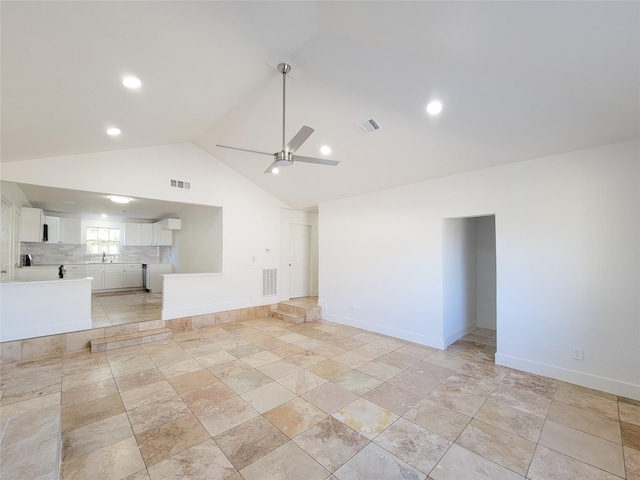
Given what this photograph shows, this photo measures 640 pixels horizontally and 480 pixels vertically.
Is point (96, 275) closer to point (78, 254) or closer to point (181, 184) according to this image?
point (78, 254)

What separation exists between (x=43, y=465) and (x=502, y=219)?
493 centimetres

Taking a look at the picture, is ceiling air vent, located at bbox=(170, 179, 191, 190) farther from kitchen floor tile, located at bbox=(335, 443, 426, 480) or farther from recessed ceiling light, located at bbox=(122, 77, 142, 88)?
kitchen floor tile, located at bbox=(335, 443, 426, 480)

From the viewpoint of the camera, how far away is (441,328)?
14.2ft

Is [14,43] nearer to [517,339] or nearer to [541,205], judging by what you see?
[541,205]

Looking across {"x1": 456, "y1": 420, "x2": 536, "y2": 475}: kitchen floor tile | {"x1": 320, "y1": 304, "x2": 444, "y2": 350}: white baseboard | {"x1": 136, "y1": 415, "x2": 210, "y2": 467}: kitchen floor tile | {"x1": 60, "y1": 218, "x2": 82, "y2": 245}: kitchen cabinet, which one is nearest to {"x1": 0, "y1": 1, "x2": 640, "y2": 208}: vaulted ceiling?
{"x1": 320, "y1": 304, "x2": 444, "y2": 350}: white baseboard

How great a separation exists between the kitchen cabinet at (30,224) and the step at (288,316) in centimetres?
581

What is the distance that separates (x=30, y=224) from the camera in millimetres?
6270

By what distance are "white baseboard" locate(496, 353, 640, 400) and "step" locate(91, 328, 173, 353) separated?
535 centimetres

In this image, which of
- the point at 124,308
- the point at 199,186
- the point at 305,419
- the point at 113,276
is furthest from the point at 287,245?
the point at 113,276

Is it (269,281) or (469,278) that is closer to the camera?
(469,278)

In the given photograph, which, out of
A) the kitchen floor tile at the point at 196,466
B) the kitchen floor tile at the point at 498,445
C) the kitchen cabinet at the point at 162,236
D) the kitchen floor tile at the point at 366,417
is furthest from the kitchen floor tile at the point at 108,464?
the kitchen cabinet at the point at 162,236

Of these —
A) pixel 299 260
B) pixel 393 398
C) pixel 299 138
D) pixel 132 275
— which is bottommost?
pixel 393 398

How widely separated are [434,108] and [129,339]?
554cm

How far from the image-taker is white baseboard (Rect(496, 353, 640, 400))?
2.89 metres
